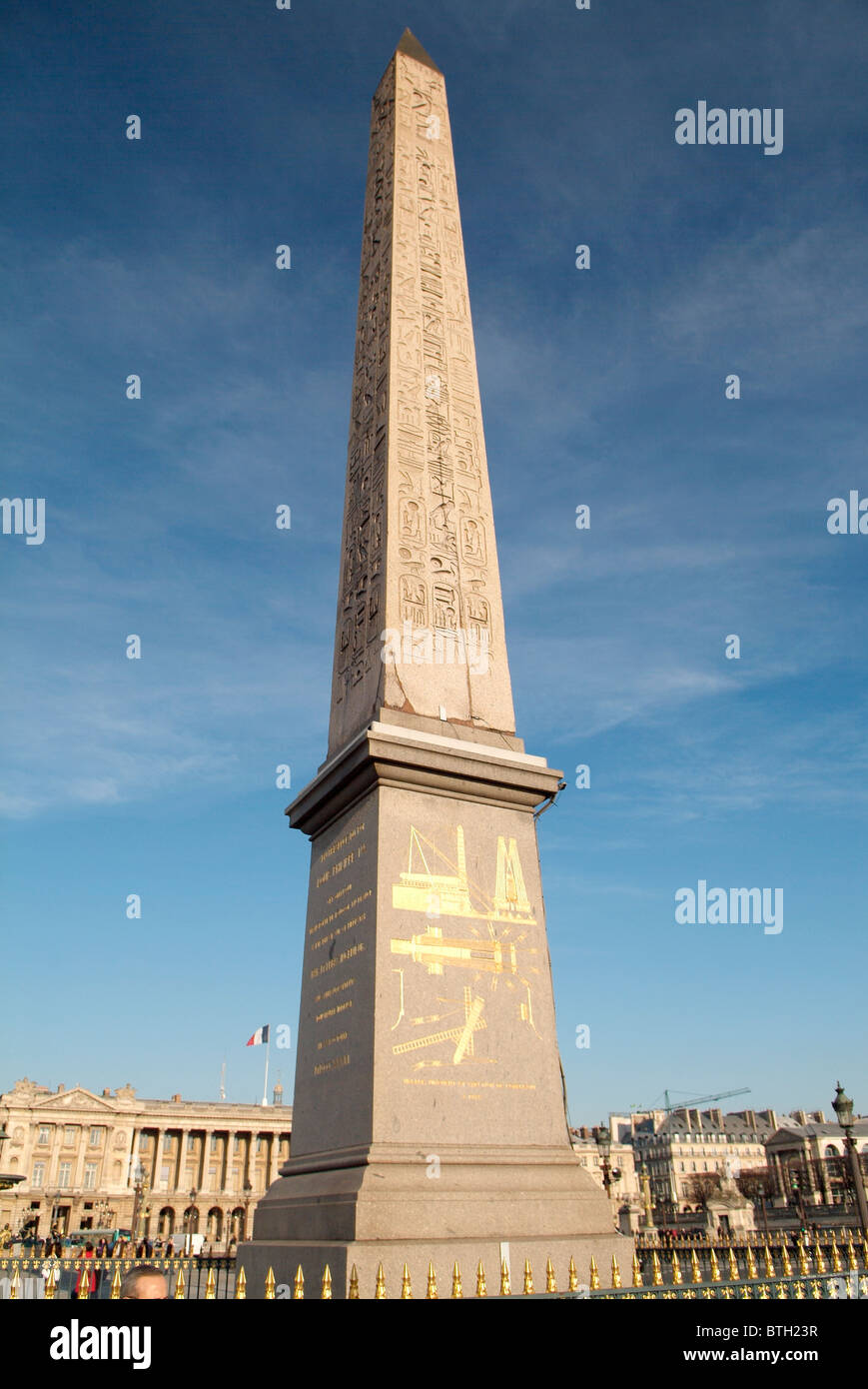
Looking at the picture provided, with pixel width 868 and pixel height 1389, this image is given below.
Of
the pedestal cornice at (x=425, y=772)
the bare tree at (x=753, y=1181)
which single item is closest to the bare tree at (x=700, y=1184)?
the bare tree at (x=753, y=1181)

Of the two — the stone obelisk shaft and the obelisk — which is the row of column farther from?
the obelisk

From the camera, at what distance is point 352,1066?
25.8 feet

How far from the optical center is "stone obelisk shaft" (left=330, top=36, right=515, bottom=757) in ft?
33.1

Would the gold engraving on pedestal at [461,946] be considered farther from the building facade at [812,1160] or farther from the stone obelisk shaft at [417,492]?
the building facade at [812,1160]

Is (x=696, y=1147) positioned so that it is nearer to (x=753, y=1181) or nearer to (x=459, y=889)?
(x=753, y=1181)

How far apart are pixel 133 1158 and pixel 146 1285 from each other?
89.1m

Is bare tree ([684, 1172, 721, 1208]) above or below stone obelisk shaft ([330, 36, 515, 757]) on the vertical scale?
below

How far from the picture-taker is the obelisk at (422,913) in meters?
7.22

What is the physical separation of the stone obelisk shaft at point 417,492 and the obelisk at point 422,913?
33 millimetres

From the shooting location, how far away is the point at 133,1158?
82688 mm
